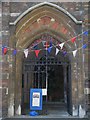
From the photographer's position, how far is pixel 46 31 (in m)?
11.3

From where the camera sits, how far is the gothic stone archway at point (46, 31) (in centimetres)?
1049

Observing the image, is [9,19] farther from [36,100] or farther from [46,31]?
[36,100]

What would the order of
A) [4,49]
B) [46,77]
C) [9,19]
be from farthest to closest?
Result: [46,77], [9,19], [4,49]

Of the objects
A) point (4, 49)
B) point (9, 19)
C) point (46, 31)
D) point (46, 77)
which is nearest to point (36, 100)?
point (46, 77)

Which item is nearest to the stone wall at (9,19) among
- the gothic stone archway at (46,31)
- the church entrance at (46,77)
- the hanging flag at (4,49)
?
the hanging flag at (4,49)

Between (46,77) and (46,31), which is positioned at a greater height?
(46,31)

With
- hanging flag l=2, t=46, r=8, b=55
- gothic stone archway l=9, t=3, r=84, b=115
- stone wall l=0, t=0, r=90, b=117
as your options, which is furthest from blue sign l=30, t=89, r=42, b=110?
hanging flag l=2, t=46, r=8, b=55

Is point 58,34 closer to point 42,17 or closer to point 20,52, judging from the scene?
point 42,17

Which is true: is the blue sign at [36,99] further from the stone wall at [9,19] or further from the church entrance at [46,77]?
the stone wall at [9,19]

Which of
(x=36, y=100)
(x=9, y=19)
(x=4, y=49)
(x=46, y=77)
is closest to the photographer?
(x=4, y=49)

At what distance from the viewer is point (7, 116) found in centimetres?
1011

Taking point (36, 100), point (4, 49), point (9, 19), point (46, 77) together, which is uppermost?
point (9, 19)

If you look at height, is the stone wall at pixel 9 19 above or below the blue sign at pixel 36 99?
above

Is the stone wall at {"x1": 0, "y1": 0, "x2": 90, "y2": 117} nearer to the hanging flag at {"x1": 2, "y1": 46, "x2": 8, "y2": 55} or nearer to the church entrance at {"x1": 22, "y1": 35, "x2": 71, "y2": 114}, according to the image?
the hanging flag at {"x1": 2, "y1": 46, "x2": 8, "y2": 55}
